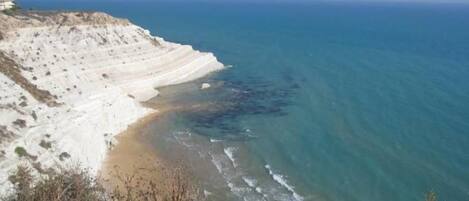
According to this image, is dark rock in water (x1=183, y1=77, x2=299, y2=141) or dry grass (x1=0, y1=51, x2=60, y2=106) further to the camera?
dark rock in water (x1=183, y1=77, x2=299, y2=141)

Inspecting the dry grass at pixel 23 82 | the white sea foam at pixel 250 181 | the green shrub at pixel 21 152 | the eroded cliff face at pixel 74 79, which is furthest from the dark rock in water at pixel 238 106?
the green shrub at pixel 21 152

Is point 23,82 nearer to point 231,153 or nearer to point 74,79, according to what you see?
point 74,79

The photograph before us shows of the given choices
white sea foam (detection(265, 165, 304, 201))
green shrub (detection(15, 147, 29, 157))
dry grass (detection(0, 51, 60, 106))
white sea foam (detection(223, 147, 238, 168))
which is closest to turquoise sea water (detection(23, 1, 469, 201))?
white sea foam (detection(265, 165, 304, 201))

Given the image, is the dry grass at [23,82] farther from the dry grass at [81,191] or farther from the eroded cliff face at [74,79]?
the dry grass at [81,191]

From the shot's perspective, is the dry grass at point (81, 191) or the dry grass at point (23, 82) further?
the dry grass at point (23, 82)

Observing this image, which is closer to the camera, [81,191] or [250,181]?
[81,191]

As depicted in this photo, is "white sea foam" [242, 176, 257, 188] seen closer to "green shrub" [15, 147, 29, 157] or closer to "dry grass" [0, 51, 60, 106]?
"green shrub" [15, 147, 29, 157]

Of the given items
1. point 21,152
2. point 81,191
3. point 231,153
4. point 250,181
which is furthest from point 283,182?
point 81,191

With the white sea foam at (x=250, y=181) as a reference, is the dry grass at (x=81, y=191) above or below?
above
